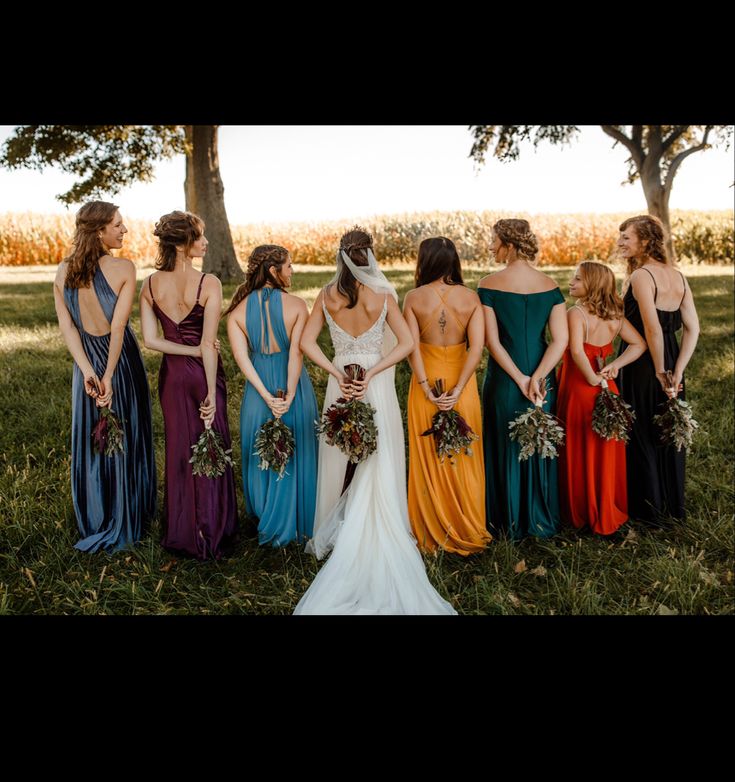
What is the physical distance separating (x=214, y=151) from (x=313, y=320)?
10568 mm

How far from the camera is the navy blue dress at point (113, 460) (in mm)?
5168

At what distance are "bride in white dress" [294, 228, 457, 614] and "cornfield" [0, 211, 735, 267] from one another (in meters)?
14.6

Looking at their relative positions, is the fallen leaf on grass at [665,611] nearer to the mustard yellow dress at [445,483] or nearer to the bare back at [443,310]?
the mustard yellow dress at [445,483]

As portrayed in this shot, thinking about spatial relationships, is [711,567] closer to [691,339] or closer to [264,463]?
[691,339]

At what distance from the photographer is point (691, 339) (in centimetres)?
530

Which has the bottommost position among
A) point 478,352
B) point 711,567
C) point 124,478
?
point 711,567

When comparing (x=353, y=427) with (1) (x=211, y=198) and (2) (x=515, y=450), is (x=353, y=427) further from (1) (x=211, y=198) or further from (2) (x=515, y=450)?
(1) (x=211, y=198)

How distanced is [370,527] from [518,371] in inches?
66.7

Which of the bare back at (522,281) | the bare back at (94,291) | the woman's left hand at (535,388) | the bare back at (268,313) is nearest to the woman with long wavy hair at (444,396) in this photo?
the bare back at (522,281)

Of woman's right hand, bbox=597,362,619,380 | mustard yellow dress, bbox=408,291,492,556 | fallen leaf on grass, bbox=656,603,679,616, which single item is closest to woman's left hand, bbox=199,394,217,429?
mustard yellow dress, bbox=408,291,492,556

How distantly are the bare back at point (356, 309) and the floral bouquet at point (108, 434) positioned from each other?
1.94m

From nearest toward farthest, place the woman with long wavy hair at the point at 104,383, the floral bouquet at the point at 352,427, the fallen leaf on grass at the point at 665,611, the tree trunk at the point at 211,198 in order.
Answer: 1. the fallen leaf on grass at the point at 665,611
2. the floral bouquet at the point at 352,427
3. the woman with long wavy hair at the point at 104,383
4. the tree trunk at the point at 211,198

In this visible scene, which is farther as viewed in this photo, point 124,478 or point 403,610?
point 124,478
